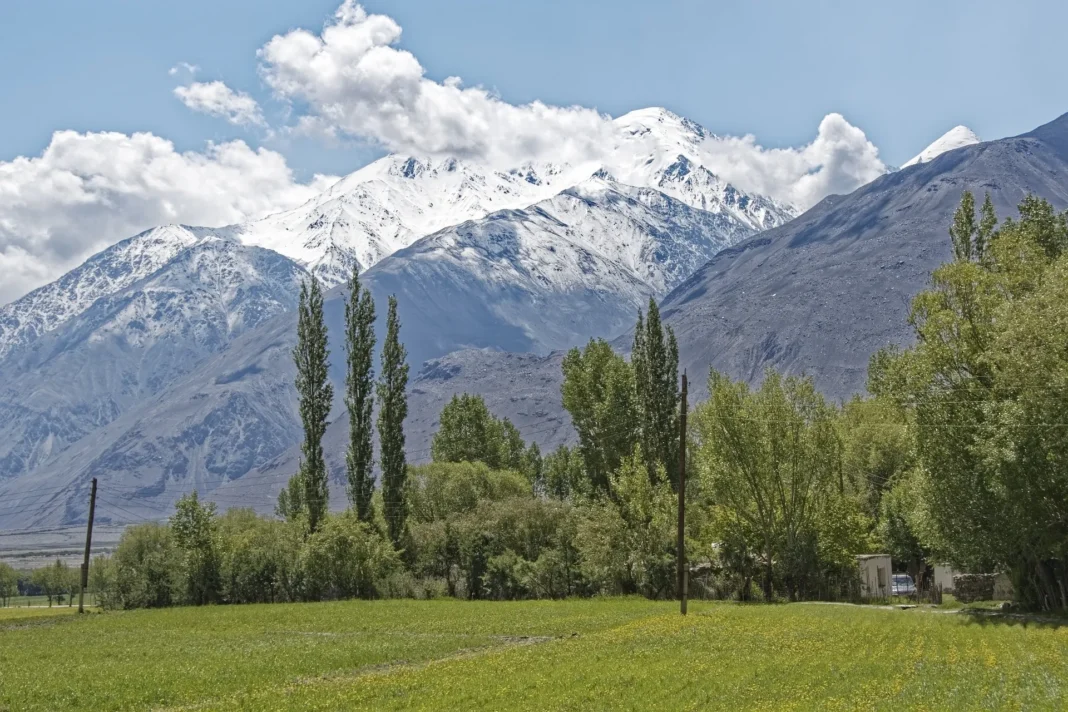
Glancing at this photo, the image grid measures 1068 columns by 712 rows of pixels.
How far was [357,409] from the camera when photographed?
9600 centimetres

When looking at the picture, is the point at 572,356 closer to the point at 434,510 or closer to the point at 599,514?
the point at 434,510

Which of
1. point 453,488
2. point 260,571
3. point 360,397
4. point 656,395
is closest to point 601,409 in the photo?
point 656,395

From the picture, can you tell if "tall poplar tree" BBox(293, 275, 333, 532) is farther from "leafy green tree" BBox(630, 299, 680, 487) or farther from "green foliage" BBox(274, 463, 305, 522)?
"leafy green tree" BBox(630, 299, 680, 487)

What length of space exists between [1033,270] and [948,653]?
2734 centimetres

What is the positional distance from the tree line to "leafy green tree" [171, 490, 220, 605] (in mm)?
169

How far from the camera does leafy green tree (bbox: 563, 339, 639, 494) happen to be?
94.5 meters

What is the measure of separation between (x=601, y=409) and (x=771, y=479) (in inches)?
1059

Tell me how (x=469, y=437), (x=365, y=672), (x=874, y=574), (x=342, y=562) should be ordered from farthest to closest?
(x=469, y=437)
(x=342, y=562)
(x=874, y=574)
(x=365, y=672)

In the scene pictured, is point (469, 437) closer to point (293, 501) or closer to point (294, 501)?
point (294, 501)

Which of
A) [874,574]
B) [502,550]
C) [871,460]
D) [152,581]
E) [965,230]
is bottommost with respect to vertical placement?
[874,574]

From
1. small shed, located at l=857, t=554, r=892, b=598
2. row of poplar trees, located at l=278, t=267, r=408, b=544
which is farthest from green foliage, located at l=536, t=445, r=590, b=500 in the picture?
small shed, located at l=857, t=554, r=892, b=598

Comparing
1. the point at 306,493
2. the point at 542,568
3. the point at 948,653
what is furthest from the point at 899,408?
the point at 306,493

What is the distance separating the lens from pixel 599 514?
79.1 m

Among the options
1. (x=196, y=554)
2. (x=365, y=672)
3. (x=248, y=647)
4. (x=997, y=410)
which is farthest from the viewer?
(x=196, y=554)
